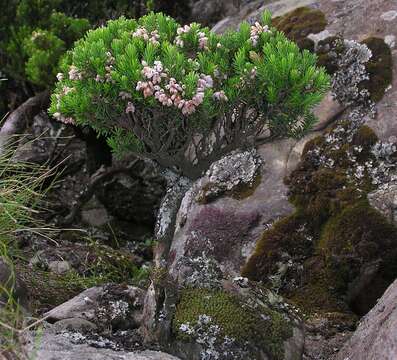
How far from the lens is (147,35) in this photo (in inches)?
194

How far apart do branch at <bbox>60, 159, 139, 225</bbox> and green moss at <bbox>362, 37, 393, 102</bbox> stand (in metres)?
4.60

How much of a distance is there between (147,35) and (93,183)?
5.94 meters

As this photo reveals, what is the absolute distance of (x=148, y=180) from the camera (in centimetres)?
1077

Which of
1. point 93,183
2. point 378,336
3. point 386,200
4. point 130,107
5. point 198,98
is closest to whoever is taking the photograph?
point 378,336

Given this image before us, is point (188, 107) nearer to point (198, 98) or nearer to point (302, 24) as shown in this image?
point (198, 98)

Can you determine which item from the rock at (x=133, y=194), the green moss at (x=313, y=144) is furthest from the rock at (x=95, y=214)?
the green moss at (x=313, y=144)

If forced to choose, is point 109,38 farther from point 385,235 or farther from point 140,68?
point 385,235

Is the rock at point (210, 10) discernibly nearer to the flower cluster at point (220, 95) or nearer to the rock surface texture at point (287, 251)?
the rock surface texture at point (287, 251)

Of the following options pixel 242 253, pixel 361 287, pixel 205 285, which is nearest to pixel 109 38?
pixel 205 285

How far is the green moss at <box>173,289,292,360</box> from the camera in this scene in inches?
191

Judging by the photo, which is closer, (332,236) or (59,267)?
(332,236)

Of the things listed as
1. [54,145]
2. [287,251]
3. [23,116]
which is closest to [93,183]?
[54,145]

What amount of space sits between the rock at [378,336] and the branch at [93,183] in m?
6.18

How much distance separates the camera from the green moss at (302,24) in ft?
27.0
